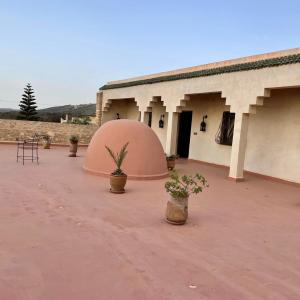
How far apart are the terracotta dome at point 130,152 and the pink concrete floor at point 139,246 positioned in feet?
5.72

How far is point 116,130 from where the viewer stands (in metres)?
10.6

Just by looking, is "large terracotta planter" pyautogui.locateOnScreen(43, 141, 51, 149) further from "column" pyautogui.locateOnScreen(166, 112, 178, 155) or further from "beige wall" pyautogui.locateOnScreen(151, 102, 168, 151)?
"column" pyautogui.locateOnScreen(166, 112, 178, 155)

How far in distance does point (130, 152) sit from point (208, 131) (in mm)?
5938

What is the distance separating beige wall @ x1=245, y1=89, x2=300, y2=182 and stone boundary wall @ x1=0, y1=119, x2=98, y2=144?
11382 millimetres

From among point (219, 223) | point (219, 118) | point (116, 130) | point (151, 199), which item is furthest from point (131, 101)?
point (219, 223)

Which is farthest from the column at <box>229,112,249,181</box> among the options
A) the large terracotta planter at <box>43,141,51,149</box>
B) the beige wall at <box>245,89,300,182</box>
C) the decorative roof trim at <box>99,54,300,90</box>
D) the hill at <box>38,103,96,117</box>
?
the hill at <box>38,103,96,117</box>

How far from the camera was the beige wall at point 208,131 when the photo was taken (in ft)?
46.8

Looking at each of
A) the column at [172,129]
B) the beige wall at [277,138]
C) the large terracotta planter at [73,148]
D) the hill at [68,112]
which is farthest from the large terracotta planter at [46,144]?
the hill at [68,112]

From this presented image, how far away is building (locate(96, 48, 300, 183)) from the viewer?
33.2ft

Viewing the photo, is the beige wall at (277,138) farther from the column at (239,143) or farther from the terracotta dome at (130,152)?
the terracotta dome at (130,152)

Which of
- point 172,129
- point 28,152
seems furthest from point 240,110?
point 28,152

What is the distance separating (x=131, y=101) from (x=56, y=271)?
18.1m

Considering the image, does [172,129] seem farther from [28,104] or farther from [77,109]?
[77,109]

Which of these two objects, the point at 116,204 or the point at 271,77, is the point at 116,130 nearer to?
the point at 116,204
